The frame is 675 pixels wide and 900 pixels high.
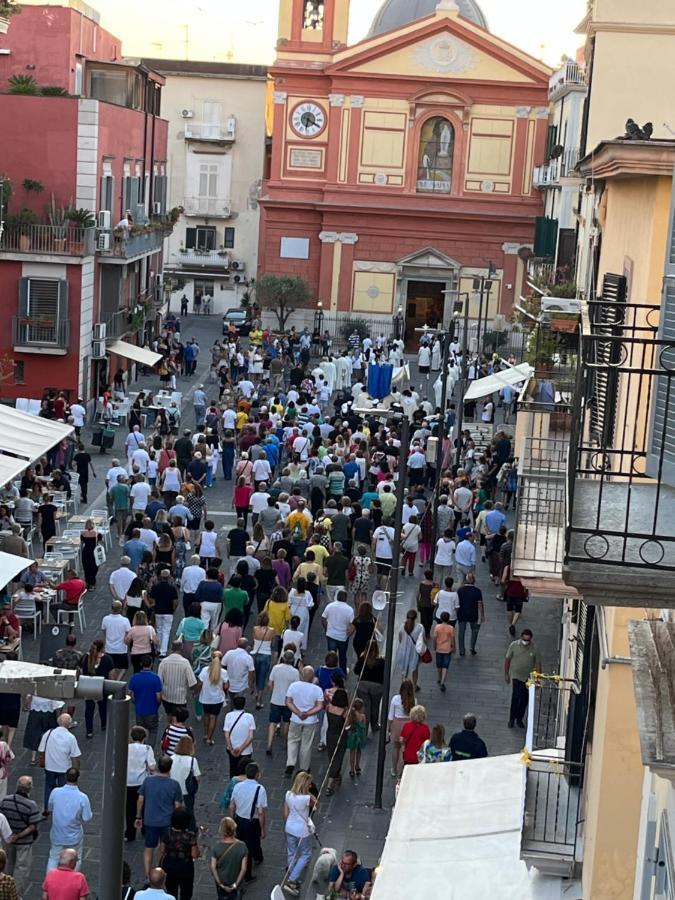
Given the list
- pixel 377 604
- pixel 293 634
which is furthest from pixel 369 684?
pixel 377 604

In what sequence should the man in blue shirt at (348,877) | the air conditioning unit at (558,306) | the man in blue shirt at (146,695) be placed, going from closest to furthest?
the man in blue shirt at (348,877)
the man in blue shirt at (146,695)
the air conditioning unit at (558,306)

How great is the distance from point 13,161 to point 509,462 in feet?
48.9

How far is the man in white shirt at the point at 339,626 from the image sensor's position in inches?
712

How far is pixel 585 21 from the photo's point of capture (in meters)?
21.2

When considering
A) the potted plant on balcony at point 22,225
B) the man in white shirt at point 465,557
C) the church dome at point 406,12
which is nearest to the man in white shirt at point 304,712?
the man in white shirt at point 465,557

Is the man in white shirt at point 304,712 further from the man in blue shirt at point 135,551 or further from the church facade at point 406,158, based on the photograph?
the church facade at point 406,158

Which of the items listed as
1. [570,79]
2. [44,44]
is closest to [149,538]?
[570,79]

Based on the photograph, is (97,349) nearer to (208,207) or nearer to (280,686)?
(280,686)

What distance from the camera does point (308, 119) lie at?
2151 inches

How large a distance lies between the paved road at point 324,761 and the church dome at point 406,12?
46.5m

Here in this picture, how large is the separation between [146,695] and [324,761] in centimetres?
209

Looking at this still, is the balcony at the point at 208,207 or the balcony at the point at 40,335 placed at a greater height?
the balcony at the point at 208,207

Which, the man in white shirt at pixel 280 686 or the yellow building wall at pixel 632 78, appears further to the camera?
the yellow building wall at pixel 632 78

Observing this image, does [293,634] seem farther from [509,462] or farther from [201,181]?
[201,181]
